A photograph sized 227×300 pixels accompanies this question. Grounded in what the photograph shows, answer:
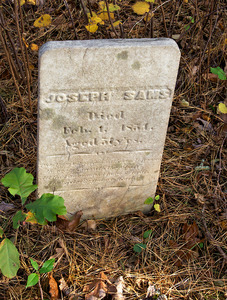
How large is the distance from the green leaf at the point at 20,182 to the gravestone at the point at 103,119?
0.16 m

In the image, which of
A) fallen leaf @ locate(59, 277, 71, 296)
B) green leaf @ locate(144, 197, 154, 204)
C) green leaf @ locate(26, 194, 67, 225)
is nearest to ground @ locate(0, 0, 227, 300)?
fallen leaf @ locate(59, 277, 71, 296)

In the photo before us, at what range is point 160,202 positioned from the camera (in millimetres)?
2584

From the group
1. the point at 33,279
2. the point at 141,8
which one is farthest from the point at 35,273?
the point at 141,8

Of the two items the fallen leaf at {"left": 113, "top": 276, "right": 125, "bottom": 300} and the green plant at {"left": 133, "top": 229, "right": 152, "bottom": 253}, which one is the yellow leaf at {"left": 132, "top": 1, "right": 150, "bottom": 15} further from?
the fallen leaf at {"left": 113, "top": 276, "right": 125, "bottom": 300}

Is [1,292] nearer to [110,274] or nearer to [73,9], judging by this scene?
[110,274]

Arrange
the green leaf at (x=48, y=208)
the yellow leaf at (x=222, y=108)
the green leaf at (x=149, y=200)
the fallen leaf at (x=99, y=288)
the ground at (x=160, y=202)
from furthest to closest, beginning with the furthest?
the yellow leaf at (x=222, y=108) → the green leaf at (x=149, y=200) → the ground at (x=160, y=202) → the fallen leaf at (x=99, y=288) → the green leaf at (x=48, y=208)

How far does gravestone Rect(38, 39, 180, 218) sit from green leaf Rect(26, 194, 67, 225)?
0.25 metres

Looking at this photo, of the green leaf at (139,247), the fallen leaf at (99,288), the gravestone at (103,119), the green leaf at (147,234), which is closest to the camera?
the gravestone at (103,119)

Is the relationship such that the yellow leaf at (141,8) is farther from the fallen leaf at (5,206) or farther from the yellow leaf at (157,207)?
→ the fallen leaf at (5,206)

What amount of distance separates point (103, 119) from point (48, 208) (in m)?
0.53

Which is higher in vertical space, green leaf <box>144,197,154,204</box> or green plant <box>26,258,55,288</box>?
green plant <box>26,258,55,288</box>

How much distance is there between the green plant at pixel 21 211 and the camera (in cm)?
183

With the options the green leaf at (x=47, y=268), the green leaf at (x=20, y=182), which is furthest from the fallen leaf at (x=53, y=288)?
the green leaf at (x=20, y=182)

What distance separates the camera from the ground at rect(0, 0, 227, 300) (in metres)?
2.12
